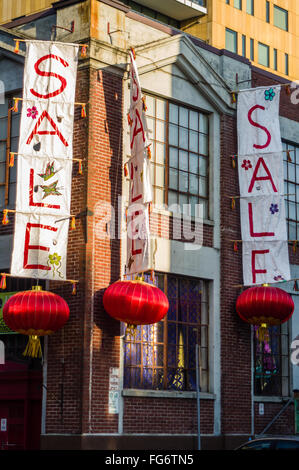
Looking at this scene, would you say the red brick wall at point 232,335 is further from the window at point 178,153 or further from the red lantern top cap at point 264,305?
the red lantern top cap at point 264,305

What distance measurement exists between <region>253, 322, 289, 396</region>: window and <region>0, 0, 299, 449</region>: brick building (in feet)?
0.18

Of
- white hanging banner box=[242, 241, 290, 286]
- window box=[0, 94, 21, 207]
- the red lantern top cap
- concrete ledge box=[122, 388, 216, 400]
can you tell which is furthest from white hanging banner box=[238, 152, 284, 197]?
window box=[0, 94, 21, 207]

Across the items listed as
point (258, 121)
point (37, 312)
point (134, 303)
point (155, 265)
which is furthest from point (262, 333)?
point (37, 312)

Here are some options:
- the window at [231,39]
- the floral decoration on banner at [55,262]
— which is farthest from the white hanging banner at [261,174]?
the window at [231,39]

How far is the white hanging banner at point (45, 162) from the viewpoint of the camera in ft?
67.1

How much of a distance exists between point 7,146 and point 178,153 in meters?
4.65

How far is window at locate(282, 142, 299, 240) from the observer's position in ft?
88.8

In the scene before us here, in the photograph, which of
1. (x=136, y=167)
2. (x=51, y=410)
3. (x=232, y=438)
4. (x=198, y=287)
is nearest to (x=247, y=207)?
(x=198, y=287)

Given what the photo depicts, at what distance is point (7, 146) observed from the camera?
2325cm

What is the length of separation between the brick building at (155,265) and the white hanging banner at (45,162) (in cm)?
56

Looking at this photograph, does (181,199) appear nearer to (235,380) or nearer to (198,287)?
(198,287)

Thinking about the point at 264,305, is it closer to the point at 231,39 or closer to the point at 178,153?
the point at 178,153

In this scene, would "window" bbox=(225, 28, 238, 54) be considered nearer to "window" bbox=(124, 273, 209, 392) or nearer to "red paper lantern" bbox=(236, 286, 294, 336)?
"window" bbox=(124, 273, 209, 392)

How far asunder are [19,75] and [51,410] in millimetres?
8799
